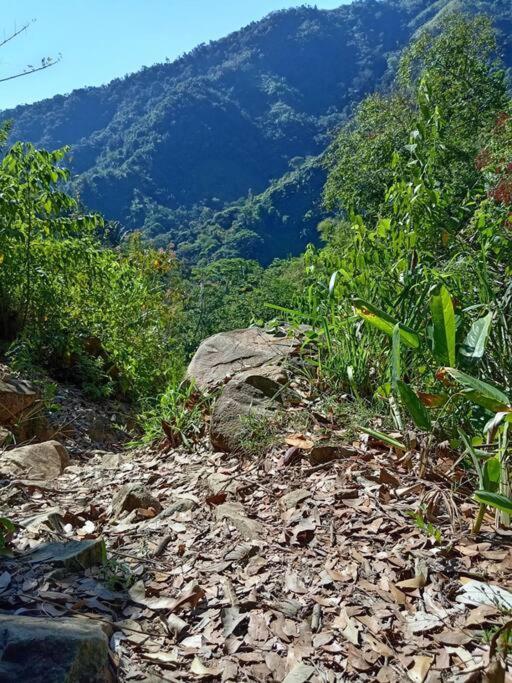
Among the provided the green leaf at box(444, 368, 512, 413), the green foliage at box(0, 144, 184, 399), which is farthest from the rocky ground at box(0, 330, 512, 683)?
the green foliage at box(0, 144, 184, 399)

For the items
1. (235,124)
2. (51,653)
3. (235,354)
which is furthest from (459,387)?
(235,124)

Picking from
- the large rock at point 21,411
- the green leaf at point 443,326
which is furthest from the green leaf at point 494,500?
the large rock at point 21,411

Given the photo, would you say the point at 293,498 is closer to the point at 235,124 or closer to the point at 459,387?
the point at 459,387

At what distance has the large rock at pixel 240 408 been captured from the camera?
95.3 inches

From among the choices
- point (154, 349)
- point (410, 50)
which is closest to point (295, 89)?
point (410, 50)

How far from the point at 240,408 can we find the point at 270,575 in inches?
43.1

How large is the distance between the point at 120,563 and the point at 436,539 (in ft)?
2.91

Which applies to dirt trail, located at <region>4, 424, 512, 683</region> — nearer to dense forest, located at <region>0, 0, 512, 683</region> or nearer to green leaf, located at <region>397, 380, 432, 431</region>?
dense forest, located at <region>0, 0, 512, 683</region>

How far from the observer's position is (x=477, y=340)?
1742 millimetres

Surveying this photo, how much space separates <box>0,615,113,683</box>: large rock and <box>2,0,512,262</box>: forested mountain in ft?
177

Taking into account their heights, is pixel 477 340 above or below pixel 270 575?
above

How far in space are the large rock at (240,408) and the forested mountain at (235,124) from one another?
5226 centimetres

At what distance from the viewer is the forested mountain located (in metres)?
65.8

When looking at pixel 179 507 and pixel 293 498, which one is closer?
pixel 293 498
